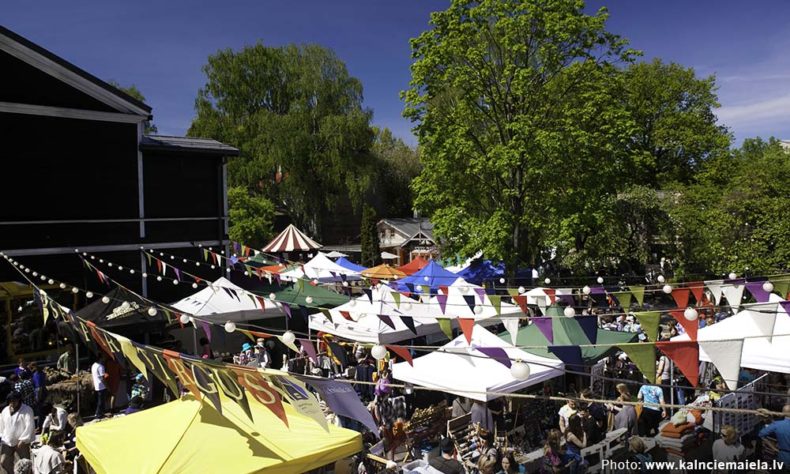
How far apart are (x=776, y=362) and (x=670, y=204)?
60.2 ft

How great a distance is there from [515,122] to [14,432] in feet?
52.5

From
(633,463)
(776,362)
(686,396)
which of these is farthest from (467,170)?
(633,463)

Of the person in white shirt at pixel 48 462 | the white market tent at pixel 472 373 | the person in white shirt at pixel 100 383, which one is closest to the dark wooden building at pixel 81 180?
the person in white shirt at pixel 100 383

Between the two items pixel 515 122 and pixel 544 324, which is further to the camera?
pixel 515 122

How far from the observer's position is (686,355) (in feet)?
17.2

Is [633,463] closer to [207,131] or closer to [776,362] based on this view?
[776,362]

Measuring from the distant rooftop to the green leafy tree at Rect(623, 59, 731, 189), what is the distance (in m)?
28.0

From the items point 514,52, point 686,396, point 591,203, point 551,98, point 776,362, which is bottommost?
point 686,396

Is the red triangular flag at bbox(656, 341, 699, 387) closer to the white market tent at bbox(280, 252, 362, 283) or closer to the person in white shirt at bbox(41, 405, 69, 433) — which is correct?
the person in white shirt at bbox(41, 405, 69, 433)

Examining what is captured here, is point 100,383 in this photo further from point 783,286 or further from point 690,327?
point 783,286

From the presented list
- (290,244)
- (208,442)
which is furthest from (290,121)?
(208,442)

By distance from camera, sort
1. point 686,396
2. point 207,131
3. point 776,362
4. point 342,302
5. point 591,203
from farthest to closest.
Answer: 1. point 207,131
2. point 591,203
3. point 342,302
4. point 686,396
5. point 776,362

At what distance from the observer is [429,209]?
21.7 m

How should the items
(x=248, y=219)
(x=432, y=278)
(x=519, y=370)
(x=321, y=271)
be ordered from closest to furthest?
(x=519, y=370), (x=432, y=278), (x=321, y=271), (x=248, y=219)
